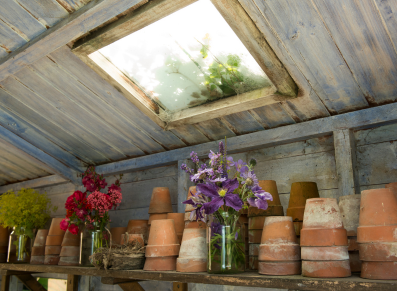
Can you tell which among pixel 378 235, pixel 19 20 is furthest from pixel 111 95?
pixel 378 235

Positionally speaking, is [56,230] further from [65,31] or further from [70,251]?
[65,31]

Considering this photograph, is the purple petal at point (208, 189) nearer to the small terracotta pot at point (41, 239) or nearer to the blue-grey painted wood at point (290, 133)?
the blue-grey painted wood at point (290, 133)

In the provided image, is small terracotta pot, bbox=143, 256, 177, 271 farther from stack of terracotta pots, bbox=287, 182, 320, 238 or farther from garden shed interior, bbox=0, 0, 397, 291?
stack of terracotta pots, bbox=287, 182, 320, 238

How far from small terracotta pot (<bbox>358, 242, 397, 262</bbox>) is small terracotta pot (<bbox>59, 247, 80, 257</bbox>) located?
1567 mm

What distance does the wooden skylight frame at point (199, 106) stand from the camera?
127cm

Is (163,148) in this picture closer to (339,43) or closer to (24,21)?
(24,21)

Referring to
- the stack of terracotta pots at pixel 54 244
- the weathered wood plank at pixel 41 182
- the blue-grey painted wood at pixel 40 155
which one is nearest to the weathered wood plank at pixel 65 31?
the blue-grey painted wood at pixel 40 155

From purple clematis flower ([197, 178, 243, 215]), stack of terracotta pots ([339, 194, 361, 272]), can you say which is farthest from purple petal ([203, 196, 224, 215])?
stack of terracotta pots ([339, 194, 361, 272])

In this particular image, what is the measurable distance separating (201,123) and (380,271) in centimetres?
107

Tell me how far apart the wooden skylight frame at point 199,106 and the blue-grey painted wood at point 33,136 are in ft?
2.82

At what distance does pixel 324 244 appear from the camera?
3.60ft

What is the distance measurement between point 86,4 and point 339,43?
38.2 inches

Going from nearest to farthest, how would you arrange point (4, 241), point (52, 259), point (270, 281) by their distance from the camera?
point (270, 281) < point (52, 259) < point (4, 241)

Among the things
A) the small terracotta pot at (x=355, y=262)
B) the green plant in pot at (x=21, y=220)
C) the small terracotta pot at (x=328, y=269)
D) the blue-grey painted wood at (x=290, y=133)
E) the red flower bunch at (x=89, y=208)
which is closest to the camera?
the small terracotta pot at (x=328, y=269)
